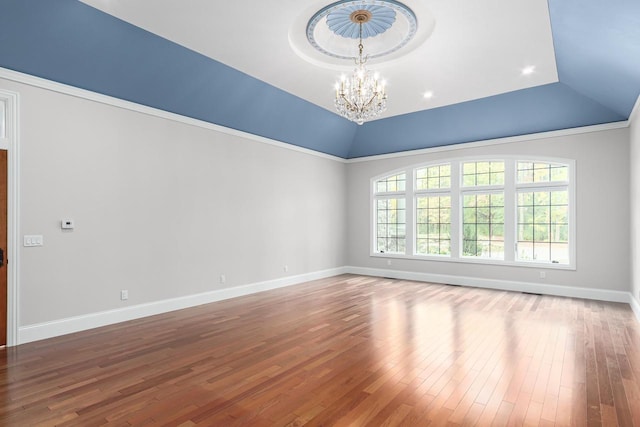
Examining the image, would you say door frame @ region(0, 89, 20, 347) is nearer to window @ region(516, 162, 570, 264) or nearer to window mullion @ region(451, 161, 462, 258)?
window mullion @ region(451, 161, 462, 258)

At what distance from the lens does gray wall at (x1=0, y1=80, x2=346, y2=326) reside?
13.9 feet

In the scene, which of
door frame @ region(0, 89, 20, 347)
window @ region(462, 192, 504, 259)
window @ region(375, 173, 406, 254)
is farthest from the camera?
window @ region(375, 173, 406, 254)

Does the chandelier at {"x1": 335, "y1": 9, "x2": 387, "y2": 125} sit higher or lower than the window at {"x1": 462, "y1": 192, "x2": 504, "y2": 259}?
higher

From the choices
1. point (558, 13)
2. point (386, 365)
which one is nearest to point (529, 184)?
point (558, 13)

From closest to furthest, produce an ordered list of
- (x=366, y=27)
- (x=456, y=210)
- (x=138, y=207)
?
1. (x=366, y=27)
2. (x=138, y=207)
3. (x=456, y=210)

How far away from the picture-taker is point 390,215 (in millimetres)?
8930

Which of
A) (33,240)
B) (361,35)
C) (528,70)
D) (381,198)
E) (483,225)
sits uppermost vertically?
(361,35)

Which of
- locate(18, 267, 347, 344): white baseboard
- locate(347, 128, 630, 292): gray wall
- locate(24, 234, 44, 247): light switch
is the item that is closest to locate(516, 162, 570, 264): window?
locate(347, 128, 630, 292): gray wall

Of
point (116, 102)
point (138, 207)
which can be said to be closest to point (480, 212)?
point (138, 207)

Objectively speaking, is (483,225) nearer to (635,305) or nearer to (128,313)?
(635,305)

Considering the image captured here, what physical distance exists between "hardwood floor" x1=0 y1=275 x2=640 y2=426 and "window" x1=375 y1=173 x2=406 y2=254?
3.42 m

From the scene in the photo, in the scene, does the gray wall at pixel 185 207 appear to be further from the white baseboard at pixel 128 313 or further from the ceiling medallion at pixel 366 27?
the ceiling medallion at pixel 366 27

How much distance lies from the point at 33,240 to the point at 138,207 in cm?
129

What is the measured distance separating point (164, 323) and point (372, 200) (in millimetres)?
5782
